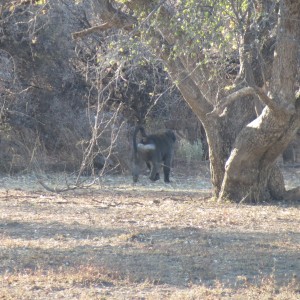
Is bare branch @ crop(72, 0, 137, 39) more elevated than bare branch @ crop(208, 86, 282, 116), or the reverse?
bare branch @ crop(72, 0, 137, 39)

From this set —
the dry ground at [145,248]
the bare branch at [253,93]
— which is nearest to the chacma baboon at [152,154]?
the dry ground at [145,248]

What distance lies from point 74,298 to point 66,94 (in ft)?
44.7

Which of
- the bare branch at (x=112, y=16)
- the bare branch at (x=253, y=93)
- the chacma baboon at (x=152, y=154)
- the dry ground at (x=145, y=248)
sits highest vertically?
the bare branch at (x=112, y=16)

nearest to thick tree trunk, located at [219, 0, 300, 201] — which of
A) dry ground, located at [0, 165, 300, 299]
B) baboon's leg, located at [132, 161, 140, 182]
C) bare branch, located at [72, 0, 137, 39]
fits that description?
dry ground, located at [0, 165, 300, 299]

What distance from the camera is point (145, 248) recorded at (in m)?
9.11

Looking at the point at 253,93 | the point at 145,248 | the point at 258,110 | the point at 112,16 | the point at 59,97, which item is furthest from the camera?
the point at 59,97

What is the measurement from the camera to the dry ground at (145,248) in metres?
7.27

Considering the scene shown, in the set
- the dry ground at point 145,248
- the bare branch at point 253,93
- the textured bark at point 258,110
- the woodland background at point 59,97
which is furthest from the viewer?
the woodland background at point 59,97

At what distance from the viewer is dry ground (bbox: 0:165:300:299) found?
7.27m

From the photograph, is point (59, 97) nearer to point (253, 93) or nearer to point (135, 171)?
point (135, 171)

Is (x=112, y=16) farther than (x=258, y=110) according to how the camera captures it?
No

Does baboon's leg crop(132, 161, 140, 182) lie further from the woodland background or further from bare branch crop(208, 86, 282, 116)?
bare branch crop(208, 86, 282, 116)

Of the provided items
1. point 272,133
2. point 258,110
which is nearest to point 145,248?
point 272,133

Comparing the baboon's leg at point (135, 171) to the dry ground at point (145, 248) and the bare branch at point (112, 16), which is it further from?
the bare branch at point (112, 16)
